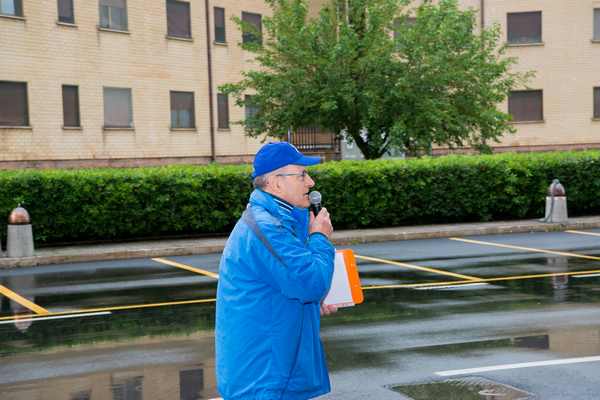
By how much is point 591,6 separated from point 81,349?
3522 centimetres

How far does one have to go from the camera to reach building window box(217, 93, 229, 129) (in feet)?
119

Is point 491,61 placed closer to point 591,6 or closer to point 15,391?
point 591,6

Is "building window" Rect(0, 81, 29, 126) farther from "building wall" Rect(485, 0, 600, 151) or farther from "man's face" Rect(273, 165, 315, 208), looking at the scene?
"man's face" Rect(273, 165, 315, 208)

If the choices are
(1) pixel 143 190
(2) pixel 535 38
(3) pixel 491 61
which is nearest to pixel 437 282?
(1) pixel 143 190

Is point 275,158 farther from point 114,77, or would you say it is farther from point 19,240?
point 114,77

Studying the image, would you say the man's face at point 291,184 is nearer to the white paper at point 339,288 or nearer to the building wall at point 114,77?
the white paper at point 339,288

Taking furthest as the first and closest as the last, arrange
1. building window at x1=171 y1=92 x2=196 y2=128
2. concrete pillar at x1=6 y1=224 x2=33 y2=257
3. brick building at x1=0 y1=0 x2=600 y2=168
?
building window at x1=171 y1=92 x2=196 y2=128, brick building at x1=0 y1=0 x2=600 y2=168, concrete pillar at x1=6 y1=224 x2=33 y2=257

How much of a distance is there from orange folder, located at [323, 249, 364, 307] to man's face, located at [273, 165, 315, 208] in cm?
41

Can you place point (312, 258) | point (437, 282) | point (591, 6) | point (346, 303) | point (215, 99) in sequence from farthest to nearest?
point (591, 6) < point (215, 99) < point (437, 282) < point (346, 303) < point (312, 258)

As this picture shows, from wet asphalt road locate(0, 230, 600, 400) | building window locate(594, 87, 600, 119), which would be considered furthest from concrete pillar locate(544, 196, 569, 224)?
building window locate(594, 87, 600, 119)

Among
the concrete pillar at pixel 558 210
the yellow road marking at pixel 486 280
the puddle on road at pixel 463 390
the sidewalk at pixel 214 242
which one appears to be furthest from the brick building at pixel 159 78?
the puddle on road at pixel 463 390

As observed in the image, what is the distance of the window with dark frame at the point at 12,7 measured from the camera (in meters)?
29.3

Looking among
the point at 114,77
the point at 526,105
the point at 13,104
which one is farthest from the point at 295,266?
the point at 526,105

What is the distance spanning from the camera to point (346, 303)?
4.34 m
